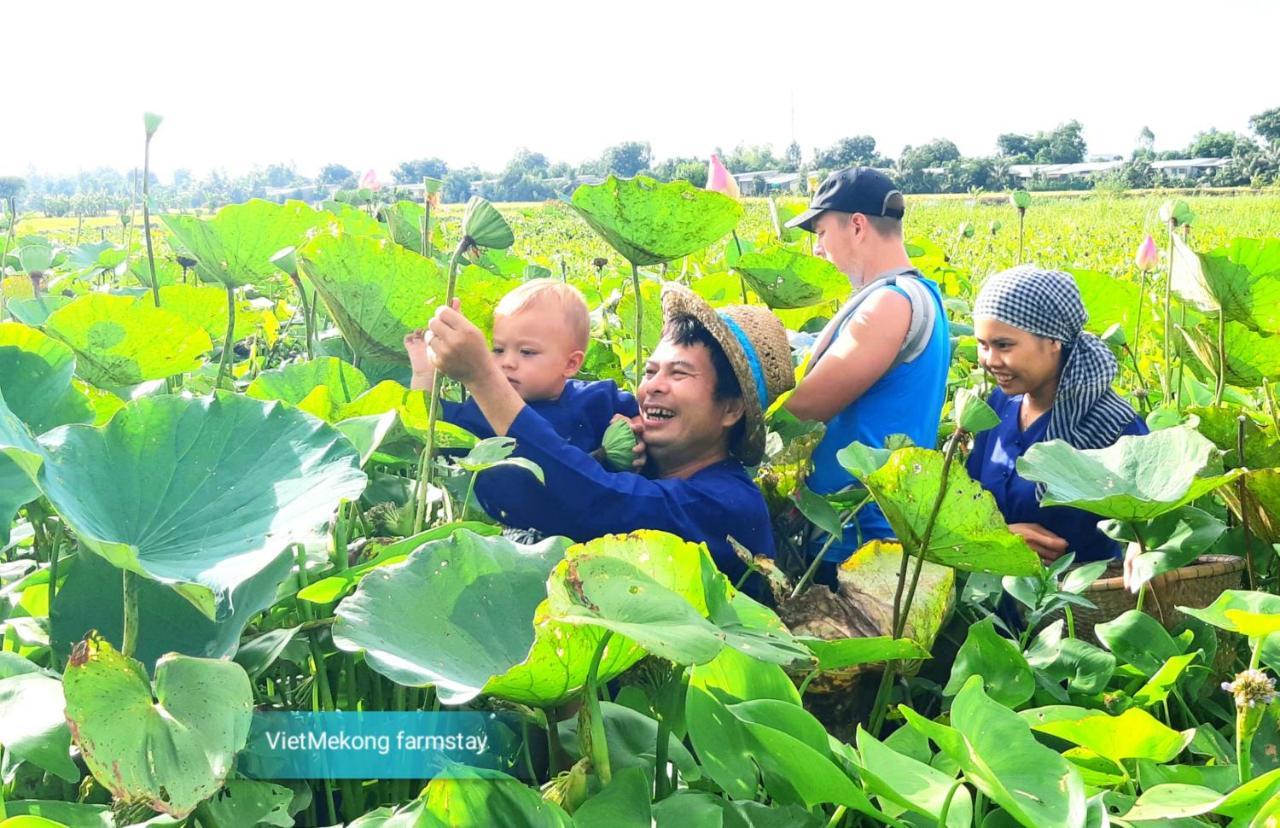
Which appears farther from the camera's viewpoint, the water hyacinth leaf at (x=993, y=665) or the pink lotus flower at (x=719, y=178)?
the pink lotus flower at (x=719, y=178)

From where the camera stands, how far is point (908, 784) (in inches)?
22.2

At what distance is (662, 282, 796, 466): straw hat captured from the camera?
3.88 feet

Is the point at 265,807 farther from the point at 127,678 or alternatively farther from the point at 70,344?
the point at 70,344

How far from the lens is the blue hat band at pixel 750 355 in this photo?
4.00ft

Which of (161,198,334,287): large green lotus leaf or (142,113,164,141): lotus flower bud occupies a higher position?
(142,113,164,141): lotus flower bud

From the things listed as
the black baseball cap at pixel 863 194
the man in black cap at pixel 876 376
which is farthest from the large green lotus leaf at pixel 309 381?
the black baseball cap at pixel 863 194

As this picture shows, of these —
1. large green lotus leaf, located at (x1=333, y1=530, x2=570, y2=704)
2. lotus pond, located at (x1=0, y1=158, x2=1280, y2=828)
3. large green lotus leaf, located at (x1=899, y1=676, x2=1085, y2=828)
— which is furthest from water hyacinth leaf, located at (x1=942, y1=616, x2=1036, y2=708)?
large green lotus leaf, located at (x1=333, y1=530, x2=570, y2=704)

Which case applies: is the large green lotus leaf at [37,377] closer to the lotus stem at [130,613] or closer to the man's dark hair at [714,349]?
the lotus stem at [130,613]

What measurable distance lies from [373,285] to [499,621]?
39 cm

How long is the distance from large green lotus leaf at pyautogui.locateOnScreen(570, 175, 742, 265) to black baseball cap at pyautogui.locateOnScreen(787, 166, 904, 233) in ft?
2.41

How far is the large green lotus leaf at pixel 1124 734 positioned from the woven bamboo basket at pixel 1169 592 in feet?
1.41

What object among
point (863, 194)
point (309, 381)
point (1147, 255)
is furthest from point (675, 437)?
point (1147, 255)

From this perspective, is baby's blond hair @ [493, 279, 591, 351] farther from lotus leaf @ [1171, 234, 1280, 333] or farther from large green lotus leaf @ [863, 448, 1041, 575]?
lotus leaf @ [1171, 234, 1280, 333]

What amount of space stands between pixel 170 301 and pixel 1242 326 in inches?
54.0
